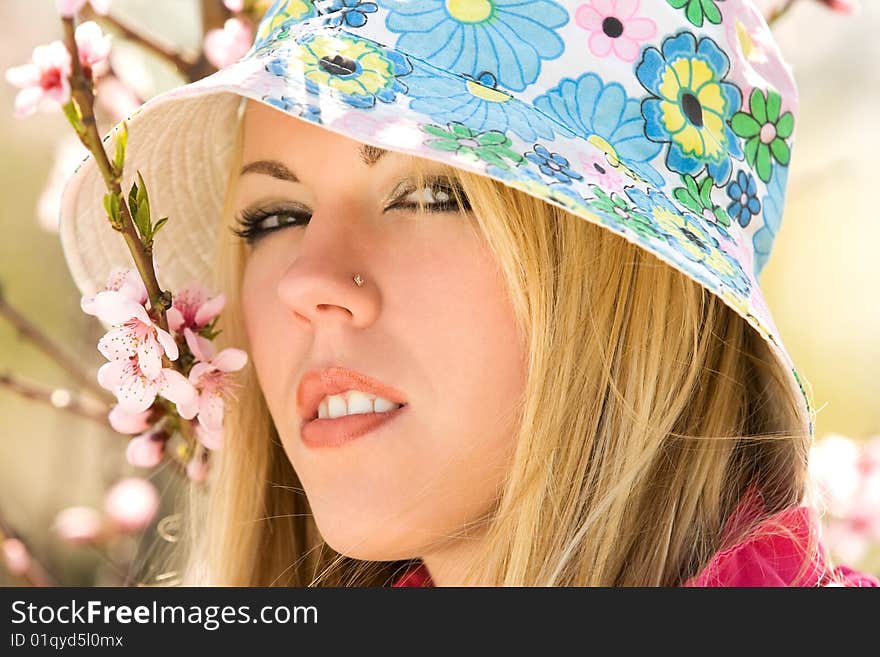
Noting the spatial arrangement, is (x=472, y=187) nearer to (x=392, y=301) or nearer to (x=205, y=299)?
(x=392, y=301)

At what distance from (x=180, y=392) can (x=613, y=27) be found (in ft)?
2.76

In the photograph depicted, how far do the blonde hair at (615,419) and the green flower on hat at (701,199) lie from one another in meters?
0.09

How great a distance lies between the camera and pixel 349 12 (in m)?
1.46

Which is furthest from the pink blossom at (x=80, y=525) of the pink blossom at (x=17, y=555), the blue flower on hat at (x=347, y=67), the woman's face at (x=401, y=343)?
the blue flower on hat at (x=347, y=67)

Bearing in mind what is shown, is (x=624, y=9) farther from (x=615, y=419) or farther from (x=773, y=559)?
(x=773, y=559)

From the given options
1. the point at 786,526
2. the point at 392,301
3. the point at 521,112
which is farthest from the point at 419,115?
the point at 786,526

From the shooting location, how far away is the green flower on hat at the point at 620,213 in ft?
4.10

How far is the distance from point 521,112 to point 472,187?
13 cm

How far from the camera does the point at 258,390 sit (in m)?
2.01

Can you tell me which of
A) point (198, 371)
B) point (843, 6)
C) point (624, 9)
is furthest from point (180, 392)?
point (843, 6)

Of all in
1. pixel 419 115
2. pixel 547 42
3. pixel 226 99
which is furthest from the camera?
pixel 226 99

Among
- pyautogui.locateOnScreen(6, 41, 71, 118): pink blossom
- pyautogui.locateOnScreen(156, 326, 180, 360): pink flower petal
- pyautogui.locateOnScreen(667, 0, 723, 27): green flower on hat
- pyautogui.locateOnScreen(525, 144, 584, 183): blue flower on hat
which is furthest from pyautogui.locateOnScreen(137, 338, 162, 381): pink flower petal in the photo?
pyautogui.locateOnScreen(667, 0, 723, 27): green flower on hat

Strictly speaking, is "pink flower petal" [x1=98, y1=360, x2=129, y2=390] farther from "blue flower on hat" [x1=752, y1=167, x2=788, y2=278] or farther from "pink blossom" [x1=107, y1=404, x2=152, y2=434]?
"blue flower on hat" [x1=752, y1=167, x2=788, y2=278]

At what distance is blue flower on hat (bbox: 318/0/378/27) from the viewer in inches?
57.1
